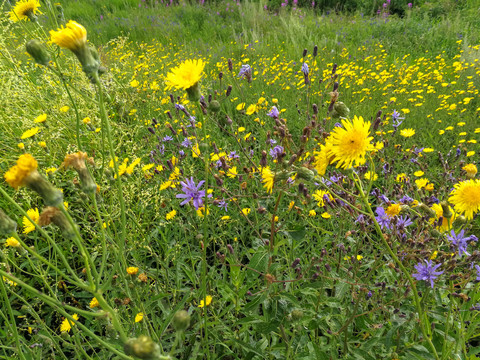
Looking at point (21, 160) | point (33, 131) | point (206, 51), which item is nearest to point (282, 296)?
point (21, 160)

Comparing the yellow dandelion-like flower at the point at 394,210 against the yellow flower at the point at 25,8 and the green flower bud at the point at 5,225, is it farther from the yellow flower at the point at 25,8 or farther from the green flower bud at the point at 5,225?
the yellow flower at the point at 25,8

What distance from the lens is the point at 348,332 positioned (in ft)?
4.02

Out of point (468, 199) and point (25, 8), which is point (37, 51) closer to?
point (25, 8)

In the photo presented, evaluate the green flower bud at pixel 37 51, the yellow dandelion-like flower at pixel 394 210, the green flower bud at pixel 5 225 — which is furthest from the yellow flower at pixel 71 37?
the yellow dandelion-like flower at pixel 394 210

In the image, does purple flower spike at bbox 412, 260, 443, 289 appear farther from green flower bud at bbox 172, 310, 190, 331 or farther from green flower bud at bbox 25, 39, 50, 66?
green flower bud at bbox 25, 39, 50, 66

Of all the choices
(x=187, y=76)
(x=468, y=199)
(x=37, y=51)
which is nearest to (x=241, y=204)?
(x=187, y=76)

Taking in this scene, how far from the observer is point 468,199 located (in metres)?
1.10

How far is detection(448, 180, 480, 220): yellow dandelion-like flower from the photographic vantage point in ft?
3.53

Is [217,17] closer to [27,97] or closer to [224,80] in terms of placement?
[224,80]

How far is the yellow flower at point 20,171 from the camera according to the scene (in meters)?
0.68

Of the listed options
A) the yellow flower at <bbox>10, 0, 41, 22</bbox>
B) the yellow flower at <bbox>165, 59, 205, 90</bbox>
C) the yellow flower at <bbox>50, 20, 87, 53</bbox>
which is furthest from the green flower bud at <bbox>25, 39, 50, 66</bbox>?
the yellow flower at <bbox>10, 0, 41, 22</bbox>

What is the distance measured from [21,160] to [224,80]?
13.4ft

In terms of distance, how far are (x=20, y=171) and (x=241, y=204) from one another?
1.32 metres

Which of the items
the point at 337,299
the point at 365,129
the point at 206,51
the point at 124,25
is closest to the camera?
the point at 365,129
